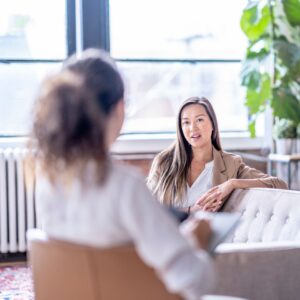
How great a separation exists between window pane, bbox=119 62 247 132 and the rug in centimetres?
144

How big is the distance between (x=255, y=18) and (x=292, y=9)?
0.28 metres

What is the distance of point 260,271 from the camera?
95.1 inches

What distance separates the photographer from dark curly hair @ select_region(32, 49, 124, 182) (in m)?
1.39

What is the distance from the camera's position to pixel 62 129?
1395mm

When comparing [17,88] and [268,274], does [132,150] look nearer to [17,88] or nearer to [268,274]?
[17,88]

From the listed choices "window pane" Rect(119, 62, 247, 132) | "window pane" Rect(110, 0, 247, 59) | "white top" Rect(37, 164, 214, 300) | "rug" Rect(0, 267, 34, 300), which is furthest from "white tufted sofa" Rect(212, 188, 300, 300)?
"window pane" Rect(110, 0, 247, 59)

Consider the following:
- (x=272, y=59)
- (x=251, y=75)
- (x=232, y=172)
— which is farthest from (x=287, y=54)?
(x=232, y=172)

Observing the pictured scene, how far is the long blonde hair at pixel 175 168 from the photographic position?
10.7 feet

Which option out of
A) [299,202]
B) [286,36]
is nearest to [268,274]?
[299,202]

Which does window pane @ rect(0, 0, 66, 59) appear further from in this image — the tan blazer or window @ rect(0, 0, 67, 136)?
the tan blazer

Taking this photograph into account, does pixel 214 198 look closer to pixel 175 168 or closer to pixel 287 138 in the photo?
pixel 175 168

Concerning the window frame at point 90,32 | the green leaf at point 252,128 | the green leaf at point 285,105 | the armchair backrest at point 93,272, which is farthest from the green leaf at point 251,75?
the armchair backrest at point 93,272

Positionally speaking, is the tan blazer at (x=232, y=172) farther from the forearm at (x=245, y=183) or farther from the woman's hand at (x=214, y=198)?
the woman's hand at (x=214, y=198)

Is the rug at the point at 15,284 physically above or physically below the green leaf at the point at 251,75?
below
